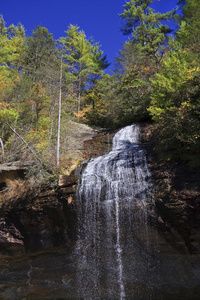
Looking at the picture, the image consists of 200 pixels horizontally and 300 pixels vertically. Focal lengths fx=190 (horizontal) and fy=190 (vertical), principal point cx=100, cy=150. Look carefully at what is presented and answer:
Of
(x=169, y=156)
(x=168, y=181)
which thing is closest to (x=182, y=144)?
(x=169, y=156)

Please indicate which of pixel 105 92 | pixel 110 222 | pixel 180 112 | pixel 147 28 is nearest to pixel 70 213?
pixel 110 222

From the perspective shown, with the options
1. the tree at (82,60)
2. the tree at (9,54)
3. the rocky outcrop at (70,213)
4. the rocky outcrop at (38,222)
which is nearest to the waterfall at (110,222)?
the rocky outcrop at (70,213)

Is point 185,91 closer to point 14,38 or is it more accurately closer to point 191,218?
point 191,218

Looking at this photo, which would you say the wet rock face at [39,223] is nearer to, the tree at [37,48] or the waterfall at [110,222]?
the waterfall at [110,222]

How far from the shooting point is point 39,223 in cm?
853

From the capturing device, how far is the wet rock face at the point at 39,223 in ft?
26.3

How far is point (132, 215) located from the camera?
6996mm

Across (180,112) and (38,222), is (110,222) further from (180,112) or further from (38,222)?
(180,112)

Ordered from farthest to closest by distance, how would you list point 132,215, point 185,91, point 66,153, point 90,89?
1. point 90,89
2. point 66,153
3. point 185,91
4. point 132,215

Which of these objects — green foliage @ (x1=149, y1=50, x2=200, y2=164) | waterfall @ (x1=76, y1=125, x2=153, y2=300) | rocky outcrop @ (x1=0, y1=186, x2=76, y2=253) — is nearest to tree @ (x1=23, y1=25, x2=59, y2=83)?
green foliage @ (x1=149, y1=50, x2=200, y2=164)

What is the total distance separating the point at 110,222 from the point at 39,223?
3.44m

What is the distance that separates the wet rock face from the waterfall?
69 cm

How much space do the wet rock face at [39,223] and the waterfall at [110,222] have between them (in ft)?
2.27

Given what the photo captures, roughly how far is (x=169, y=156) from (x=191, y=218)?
2784 millimetres
